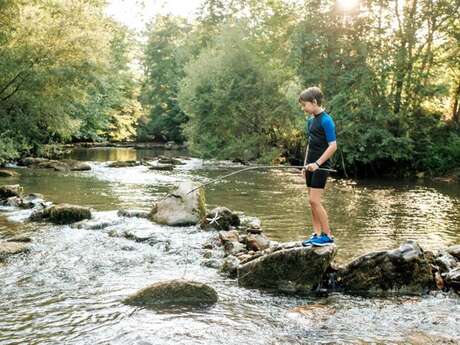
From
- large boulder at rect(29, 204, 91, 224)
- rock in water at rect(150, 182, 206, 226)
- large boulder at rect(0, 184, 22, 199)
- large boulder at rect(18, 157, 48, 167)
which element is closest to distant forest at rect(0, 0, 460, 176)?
large boulder at rect(18, 157, 48, 167)

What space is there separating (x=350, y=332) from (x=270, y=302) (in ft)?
4.50

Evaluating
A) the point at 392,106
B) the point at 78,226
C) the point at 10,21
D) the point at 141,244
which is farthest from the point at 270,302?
the point at 392,106

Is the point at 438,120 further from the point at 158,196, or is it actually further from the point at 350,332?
the point at 350,332

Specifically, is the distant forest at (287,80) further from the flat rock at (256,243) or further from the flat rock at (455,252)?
the flat rock at (455,252)

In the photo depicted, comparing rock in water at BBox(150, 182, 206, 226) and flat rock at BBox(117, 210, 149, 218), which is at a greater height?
rock in water at BBox(150, 182, 206, 226)

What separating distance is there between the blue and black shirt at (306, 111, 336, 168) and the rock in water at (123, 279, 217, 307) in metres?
2.41

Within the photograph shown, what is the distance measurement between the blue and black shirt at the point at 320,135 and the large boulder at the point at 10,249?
17.8 feet

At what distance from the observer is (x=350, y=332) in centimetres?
573

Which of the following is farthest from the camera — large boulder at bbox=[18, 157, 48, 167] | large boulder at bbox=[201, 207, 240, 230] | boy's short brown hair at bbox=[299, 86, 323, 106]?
large boulder at bbox=[18, 157, 48, 167]

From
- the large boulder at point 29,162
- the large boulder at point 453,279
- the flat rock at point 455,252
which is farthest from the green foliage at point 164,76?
the large boulder at point 453,279

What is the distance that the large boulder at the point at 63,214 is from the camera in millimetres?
12305

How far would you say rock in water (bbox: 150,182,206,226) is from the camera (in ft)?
39.8

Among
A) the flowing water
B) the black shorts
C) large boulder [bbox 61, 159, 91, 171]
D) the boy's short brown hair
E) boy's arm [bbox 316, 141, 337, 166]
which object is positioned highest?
the boy's short brown hair

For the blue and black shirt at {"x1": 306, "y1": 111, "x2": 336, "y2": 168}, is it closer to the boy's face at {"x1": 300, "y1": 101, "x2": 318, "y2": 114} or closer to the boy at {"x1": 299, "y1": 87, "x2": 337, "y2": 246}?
the boy at {"x1": 299, "y1": 87, "x2": 337, "y2": 246}
